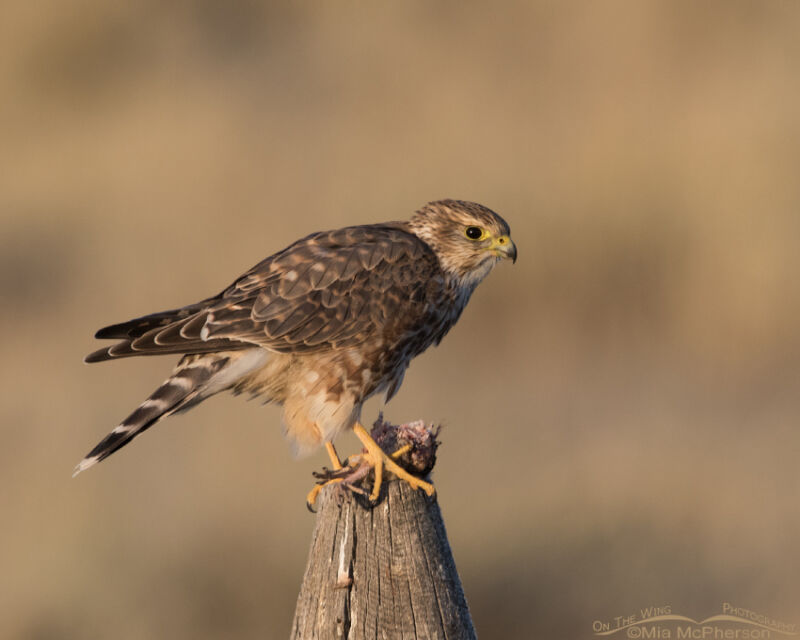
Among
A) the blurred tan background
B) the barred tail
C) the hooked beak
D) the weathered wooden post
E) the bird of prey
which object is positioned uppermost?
the blurred tan background

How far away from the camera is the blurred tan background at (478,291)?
7.73 m

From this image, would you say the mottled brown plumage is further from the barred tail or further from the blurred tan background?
the blurred tan background

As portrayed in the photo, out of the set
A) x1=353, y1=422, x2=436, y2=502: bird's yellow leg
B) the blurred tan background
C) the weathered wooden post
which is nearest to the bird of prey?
x1=353, y1=422, x2=436, y2=502: bird's yellow leg

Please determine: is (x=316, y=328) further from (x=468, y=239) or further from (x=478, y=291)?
(x=478, y=291)

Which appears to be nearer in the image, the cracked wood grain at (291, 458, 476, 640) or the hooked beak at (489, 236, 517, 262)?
the cracked wood grain at (291, 458, 476, 640)

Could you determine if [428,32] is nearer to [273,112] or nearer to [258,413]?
[273,112]

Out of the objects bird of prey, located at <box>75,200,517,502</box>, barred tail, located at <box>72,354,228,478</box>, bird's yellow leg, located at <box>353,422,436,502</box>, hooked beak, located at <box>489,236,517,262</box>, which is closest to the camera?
bird's yellow leg, located at <box>353,422,436,502</box>

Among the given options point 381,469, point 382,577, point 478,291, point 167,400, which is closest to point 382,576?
point 382,577

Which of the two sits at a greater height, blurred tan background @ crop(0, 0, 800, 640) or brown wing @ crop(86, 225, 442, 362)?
blurred tan background @ crop(0, 0, 800, 640)

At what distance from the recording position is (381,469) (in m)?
3.38

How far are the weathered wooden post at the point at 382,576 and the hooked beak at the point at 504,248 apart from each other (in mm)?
1811

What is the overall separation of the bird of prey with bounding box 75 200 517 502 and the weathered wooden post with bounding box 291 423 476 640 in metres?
1.06

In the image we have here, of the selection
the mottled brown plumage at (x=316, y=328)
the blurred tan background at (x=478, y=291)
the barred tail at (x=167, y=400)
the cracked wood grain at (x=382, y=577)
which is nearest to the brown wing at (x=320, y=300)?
the mottled brown plumage at (x=316, y=328)

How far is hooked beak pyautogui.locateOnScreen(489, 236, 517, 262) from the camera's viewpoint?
15.6 ft
